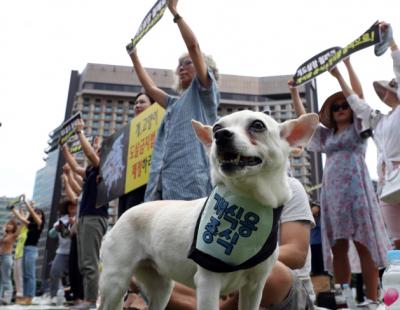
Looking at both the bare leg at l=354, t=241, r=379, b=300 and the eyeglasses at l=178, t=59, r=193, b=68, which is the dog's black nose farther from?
the bare leg at l=354, t=241, r=379, b=300

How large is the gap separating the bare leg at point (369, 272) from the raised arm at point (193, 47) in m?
2.07

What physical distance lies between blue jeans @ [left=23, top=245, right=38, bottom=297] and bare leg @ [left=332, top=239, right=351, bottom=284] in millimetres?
5934

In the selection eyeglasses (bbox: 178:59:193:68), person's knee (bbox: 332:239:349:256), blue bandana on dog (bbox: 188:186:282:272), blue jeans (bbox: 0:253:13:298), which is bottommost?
blue jeans (bbox: 0:253:13:298)

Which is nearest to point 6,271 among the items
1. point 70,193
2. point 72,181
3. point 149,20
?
point 70,193

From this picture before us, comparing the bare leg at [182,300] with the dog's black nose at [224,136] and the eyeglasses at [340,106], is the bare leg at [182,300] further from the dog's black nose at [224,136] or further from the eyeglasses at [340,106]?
the eyeglasses at [340,106]

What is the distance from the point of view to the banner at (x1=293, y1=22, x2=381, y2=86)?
146 inches

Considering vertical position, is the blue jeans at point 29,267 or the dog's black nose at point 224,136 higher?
the dog's black nose at point 224,136

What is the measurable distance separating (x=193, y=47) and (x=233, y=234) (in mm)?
1667

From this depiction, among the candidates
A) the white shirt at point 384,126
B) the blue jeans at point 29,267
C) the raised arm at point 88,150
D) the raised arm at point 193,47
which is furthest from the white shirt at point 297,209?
the blue jeans at point 29,267

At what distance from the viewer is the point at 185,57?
3.20 meters

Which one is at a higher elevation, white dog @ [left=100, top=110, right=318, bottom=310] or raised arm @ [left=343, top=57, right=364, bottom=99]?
raised arm @ [left=343, top=57, right=364, bottom=99]

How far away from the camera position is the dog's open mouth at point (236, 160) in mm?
1550

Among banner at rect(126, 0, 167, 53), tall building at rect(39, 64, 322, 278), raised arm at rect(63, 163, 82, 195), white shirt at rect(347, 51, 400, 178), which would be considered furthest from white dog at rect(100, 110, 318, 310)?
tall building at rect(39, 64, 322, 278)

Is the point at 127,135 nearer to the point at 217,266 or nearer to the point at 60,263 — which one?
the point at 60,263
